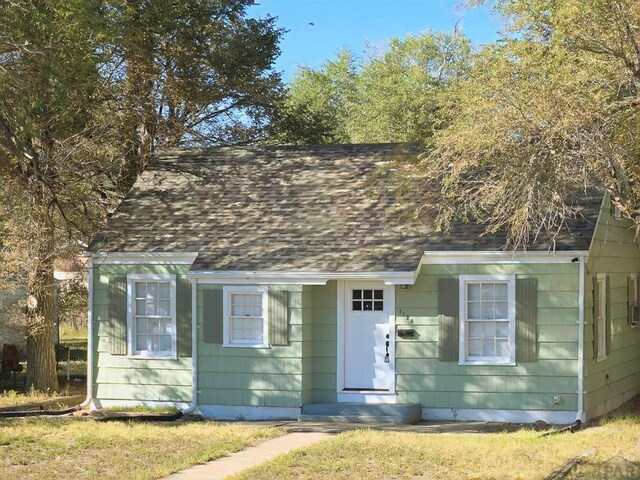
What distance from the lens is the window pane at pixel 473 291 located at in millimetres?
20734

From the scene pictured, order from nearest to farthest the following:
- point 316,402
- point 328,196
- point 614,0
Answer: point 614,0
point 316,402
point 328,196

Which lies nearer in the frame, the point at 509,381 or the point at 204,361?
the point at 509,381

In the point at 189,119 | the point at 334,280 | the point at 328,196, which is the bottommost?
the point at 334,280

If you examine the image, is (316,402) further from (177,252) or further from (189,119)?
(189,119)

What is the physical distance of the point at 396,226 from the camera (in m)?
21.8

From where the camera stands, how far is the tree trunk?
24.9 metres

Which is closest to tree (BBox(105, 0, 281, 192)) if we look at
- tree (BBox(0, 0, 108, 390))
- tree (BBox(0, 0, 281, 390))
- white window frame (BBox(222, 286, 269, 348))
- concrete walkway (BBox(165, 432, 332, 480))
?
tree (BBox(0, 0, 281, 390))

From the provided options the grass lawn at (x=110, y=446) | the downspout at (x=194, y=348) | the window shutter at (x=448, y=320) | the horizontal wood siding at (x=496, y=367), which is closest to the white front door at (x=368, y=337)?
the horizontal wood siding at (x=496, y=367)

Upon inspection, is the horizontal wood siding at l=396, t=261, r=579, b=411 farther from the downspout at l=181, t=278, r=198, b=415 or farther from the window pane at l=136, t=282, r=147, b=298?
the window pane at l=136, t=282, r=147, b=298

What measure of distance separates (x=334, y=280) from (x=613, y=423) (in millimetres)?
5754

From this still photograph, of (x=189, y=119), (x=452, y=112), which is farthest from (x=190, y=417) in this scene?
(x=189, y=119)

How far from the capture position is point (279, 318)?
21.1 metres

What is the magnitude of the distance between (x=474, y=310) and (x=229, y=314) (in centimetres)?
472

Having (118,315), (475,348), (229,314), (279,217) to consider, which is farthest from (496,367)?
(118,315)
